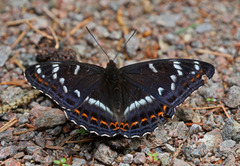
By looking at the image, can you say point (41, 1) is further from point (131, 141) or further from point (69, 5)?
point (131, 141)

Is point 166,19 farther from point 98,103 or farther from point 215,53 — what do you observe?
point 98,103

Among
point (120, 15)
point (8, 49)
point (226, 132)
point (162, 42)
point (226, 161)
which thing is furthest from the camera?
point (120, 15)

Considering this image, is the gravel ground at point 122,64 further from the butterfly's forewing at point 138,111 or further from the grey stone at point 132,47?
the butterfly's forewing at point 138,111

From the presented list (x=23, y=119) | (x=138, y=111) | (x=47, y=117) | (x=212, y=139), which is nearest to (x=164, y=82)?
(x=138, y=111)

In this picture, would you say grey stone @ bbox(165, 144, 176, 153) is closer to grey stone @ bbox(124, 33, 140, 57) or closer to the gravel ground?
the gravel ground

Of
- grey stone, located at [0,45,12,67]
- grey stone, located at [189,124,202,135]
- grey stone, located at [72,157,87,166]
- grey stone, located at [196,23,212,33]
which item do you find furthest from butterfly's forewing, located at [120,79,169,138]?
grey stone, located at [196,23,212,33]

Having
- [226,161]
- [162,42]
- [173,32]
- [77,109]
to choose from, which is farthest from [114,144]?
[173,32]
